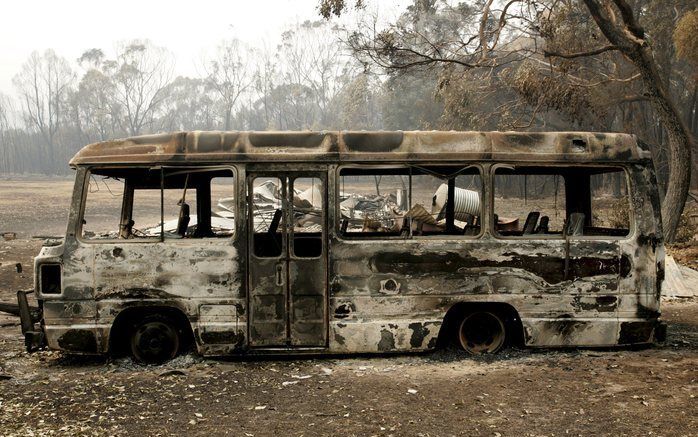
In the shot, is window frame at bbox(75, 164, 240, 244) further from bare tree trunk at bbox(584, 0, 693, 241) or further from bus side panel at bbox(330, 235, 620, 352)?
bare tree trunk at bbox(584, 0, 693, 241)

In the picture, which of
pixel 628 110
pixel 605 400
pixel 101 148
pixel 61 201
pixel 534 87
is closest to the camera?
pixel 605 400

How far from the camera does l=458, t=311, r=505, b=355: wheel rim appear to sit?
688cm

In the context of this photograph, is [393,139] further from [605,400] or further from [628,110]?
[628,110]

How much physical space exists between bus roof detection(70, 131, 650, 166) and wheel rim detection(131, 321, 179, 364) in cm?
183

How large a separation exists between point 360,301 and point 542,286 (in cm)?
204

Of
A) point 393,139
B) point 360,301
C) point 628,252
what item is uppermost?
point 393,139

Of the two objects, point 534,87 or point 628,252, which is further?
point 534,87

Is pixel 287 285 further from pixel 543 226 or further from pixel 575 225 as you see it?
pixel 575 225

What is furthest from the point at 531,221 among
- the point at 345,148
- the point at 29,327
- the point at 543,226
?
the point at 29,327

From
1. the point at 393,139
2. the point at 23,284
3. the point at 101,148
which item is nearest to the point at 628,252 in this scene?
the point at 393,139

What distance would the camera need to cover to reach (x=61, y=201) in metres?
35.2

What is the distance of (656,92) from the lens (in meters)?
14.0

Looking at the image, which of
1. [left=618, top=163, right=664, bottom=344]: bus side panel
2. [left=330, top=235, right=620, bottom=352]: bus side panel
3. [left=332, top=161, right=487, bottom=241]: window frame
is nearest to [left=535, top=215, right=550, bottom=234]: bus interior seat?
[left=330, top=235, right=620, bottom=352]: bus side panel

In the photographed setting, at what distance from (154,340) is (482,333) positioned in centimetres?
372
